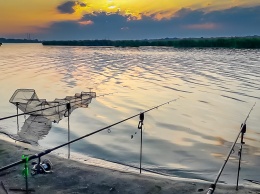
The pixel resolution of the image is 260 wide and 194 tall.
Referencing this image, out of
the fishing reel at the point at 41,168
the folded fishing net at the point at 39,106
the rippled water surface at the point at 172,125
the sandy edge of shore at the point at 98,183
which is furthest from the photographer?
the folded fishing net at the point at 39,106

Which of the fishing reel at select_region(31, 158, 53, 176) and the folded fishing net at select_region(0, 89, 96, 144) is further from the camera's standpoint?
the folded fishing net at select_region(0, 89, 96, 144)

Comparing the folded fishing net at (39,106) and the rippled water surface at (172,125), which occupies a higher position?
the folded fishing net at (39,106)

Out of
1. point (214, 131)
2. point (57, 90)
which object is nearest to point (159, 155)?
point (214, 131)

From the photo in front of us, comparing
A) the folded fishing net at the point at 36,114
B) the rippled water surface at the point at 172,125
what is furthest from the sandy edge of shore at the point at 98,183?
the folded fishing net at the point at 36,114

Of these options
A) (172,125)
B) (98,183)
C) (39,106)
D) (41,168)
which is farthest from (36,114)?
(98,183)

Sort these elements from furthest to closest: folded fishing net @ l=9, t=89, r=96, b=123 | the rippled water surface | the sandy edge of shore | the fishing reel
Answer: folded fishing net @ l=9, t=89, r=96, b=123 → the rippled water surface → the fishing reel → the sandy edge of shore

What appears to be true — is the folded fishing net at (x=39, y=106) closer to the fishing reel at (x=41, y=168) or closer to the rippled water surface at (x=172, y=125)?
the rippled water surface at (x=172, y=125)

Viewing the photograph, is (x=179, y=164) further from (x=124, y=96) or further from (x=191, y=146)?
(x=124, y=96)

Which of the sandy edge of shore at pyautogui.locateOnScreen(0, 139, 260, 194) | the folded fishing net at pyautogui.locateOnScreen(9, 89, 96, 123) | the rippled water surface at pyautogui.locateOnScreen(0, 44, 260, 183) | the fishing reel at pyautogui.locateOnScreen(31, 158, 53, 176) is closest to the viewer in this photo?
the sandy edge of shore at pyautogui.locateOnScreen(0, 139, 260, 194)

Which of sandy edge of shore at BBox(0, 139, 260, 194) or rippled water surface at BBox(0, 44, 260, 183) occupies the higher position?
sandy edge of shore at BBox(0, 139, 260, 194)

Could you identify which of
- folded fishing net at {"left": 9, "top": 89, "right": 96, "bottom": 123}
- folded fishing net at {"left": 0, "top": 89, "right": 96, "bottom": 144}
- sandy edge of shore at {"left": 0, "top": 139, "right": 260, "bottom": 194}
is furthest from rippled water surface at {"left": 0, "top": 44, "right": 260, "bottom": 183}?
sandy edge of shore at {"left": 0, "top": 139, "right": 260, "bottom": 194}

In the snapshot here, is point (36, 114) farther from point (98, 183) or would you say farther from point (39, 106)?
point (98, 183)

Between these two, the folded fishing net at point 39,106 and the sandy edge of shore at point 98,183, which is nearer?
the sandy edge of shore at point 98,183

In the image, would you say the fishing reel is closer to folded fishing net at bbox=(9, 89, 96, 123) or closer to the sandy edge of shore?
the sandy edge of shore
